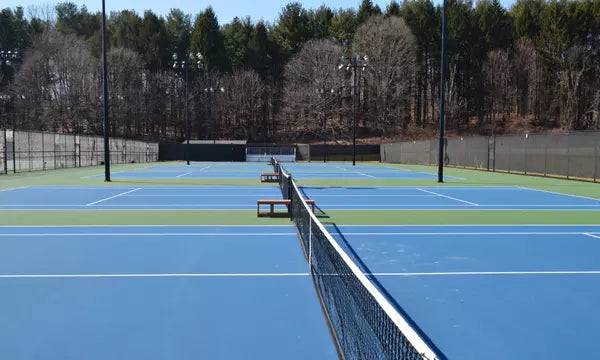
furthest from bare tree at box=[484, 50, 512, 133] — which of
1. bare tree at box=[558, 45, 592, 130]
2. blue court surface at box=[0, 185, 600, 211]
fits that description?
blue court surface at box=[0, 185, 600, 211]

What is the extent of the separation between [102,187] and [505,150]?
24.0 metres

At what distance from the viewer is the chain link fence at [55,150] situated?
3806cm

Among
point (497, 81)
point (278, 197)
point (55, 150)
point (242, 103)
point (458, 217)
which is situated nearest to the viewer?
point (458, 217)

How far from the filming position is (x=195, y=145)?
56438 mm

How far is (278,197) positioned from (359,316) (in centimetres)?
1285

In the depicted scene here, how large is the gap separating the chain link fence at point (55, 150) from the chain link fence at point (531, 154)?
2930 centimetres

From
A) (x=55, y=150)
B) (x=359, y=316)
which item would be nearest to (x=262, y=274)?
(x=359, y=316)

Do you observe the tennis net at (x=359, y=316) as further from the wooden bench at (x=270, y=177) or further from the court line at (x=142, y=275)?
the wooden bench at (x=270, y=177)

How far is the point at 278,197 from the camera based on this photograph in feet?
56.0

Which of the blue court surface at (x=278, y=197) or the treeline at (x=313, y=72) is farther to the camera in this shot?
the treeline at (x=313, y=72)

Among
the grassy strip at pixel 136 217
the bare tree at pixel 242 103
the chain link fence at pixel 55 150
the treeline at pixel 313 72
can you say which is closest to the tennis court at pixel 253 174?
the chain link fence at pixel 55 150

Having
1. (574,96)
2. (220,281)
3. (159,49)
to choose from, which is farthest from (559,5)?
(220,281)

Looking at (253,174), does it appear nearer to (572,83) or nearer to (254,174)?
(254,174)

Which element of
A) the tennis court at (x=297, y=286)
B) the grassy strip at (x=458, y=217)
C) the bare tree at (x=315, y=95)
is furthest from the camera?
the bare tree at (x=315, y=95)
